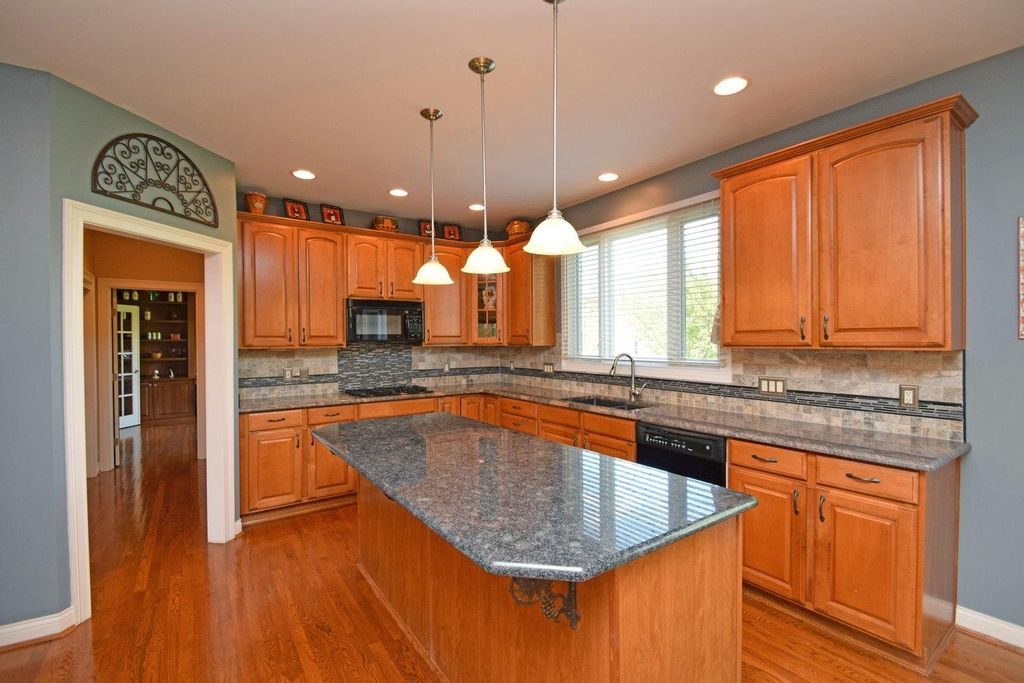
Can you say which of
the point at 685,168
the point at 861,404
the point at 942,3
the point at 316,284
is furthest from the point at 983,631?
the point at 316,284

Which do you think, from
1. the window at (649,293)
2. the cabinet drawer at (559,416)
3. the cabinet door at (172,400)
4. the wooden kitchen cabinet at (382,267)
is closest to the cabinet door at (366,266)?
the wooden kitchen cabinet at (382,267)

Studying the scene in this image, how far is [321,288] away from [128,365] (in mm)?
5274

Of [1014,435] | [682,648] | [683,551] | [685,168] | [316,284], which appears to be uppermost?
[685,168]

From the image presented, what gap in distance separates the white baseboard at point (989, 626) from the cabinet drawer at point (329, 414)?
3.91 m

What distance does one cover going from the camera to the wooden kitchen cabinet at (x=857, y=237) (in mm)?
2049

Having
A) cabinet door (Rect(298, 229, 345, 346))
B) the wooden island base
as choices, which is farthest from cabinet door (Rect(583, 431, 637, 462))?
cabinet door (Rect(298, 229, 345, 346))

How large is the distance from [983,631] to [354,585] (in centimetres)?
310

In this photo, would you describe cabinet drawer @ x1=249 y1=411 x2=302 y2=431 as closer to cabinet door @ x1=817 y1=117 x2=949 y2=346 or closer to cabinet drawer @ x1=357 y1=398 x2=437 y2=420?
cabinet drawer @ x1=357 y1=398 x2=437 y2=420

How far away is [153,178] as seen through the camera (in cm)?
275

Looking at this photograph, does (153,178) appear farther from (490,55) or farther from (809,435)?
(809,435)

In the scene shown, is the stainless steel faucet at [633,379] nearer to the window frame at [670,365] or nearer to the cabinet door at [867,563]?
the window frame at [670,365]

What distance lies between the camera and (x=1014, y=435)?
6.89 feet

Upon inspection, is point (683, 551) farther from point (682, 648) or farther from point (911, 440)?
point (911, 440)

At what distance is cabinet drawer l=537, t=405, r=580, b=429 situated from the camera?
3.64 metres
